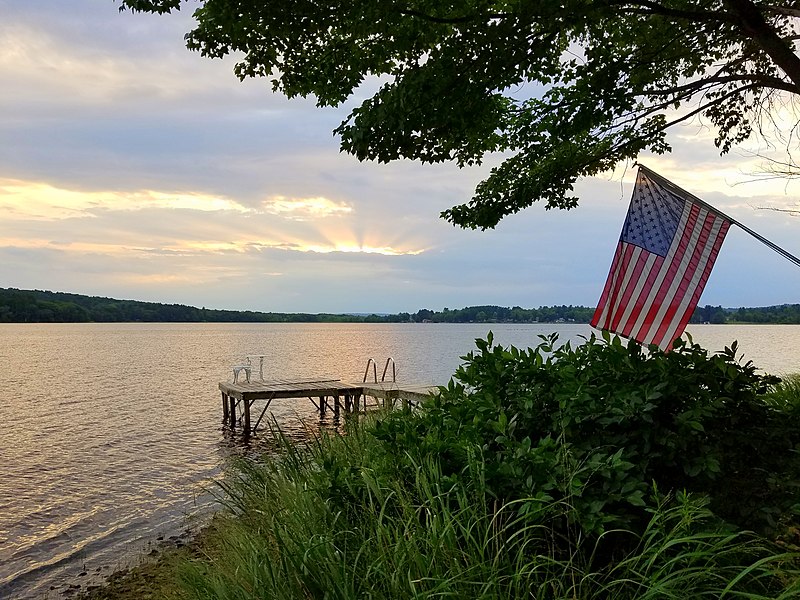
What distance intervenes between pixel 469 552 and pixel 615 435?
121 cm

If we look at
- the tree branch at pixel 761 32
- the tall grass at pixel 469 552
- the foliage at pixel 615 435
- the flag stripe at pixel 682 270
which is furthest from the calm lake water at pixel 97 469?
the tree branch at pixel 761 32

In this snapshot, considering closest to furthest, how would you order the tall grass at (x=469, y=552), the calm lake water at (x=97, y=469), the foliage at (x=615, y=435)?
the tall grass at (x=469, y=552)
the foliage at (x=615, y=435)
the calm lake water at (x=97, y=469)

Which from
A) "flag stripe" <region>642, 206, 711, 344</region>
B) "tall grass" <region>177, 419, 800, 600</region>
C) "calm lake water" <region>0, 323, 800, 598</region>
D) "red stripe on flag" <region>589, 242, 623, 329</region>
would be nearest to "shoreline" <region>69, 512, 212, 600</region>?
"calm lake water" <region>0, 323, 800, 598</region>

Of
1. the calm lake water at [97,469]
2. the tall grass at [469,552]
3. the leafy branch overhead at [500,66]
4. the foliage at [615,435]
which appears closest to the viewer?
the tall grass at [469,552]

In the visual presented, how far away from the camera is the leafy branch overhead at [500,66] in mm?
5379

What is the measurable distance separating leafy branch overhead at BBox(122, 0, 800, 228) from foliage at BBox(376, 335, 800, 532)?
2.40 meters

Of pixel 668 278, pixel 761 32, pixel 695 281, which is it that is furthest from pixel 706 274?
pixel 761 32

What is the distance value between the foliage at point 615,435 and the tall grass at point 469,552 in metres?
0.13

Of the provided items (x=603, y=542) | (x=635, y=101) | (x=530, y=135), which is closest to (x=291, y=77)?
(x=530, y=135)

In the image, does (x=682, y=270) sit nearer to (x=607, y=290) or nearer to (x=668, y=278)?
(x=668, y=278)

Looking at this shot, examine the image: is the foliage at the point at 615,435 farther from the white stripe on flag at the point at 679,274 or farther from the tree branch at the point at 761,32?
the tree branch at the point at 761,32

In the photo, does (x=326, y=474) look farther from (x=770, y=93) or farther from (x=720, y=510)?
(x=770, y=93)

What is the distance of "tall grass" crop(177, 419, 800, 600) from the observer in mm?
2789

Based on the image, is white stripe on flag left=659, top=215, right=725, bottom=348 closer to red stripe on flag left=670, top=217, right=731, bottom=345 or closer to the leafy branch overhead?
red stripe on flag left=670, top=217, right=731, bottom=345
